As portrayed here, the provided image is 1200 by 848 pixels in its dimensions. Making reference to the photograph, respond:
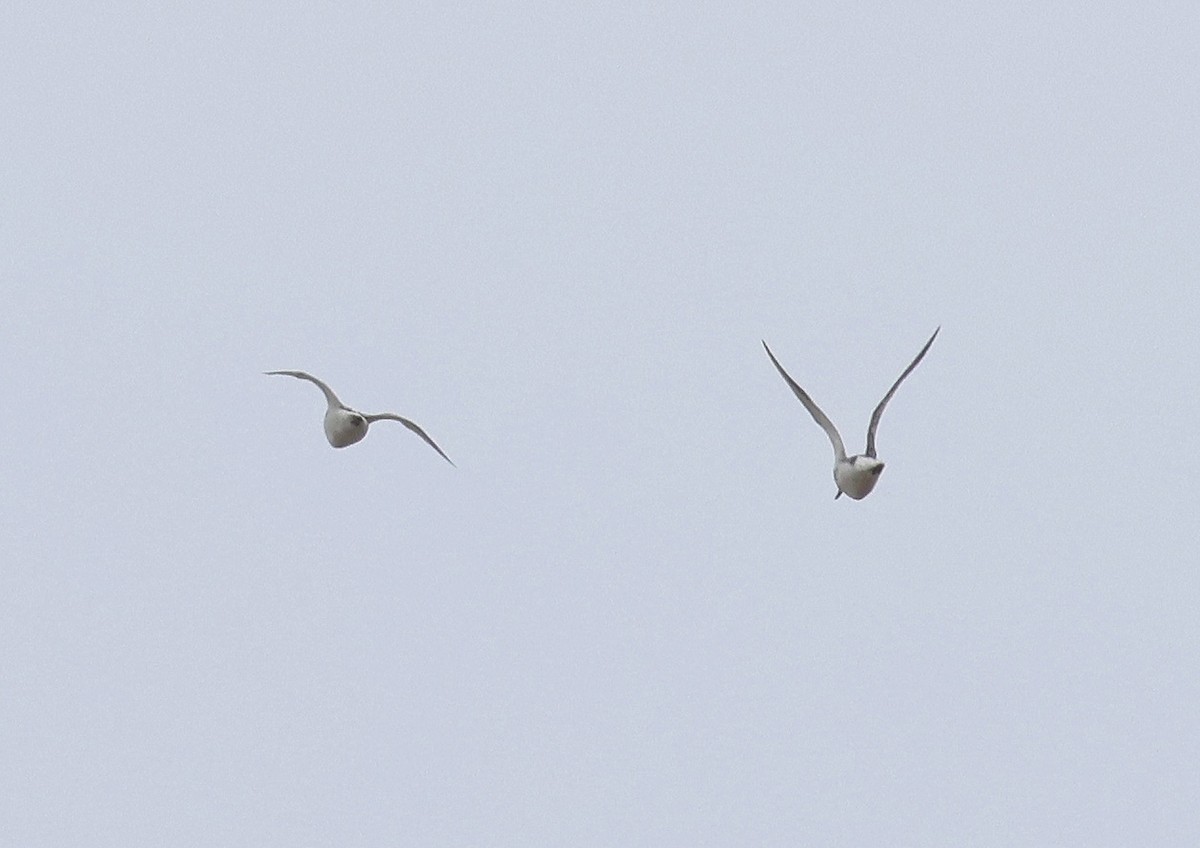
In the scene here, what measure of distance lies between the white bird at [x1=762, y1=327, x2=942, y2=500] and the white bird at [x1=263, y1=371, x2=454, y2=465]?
693cm

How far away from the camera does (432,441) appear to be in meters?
32.5

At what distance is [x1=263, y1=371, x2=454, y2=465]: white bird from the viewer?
104 feet

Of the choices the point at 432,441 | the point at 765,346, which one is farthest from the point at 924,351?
the point at 432,441

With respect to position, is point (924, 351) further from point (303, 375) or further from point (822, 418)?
point (303, 375)

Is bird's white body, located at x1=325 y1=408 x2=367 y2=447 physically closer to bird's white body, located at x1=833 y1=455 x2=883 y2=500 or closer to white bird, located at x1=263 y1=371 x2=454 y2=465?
white bird, located at x1=263 y1=371 x2=454 y2=465

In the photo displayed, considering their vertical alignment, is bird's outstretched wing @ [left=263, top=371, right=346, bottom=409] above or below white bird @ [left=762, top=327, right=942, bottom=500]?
below

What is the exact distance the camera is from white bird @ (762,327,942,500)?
27.3 metres

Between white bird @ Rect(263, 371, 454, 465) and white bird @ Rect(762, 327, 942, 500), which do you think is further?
white bird @ Rect(263, 371, 454, 465)

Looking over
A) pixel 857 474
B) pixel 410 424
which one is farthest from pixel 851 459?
pixel 410 424

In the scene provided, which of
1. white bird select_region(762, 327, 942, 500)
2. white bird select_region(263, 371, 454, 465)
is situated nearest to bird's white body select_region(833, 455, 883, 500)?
white bird select_region(762, 327, 942, 500)

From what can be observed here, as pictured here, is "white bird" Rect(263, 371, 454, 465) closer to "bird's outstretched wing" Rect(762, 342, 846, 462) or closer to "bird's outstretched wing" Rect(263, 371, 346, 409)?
"bird's outstretched wing" Rect(263, 371, 346, 409)

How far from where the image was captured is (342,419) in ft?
104

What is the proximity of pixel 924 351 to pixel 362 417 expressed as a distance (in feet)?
33.2

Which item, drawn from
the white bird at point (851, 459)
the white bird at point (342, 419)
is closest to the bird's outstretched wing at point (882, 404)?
the white bird at point (851, 459)
